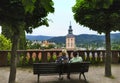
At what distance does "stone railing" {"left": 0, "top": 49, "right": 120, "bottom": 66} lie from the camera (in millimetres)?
17031

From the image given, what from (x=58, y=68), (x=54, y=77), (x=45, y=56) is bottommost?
(x=54, y=77)

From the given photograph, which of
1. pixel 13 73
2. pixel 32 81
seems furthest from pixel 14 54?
pixel 32 81

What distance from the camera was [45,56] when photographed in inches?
691

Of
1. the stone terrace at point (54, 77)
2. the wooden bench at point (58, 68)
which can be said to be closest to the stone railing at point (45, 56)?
the stone terrace at point (54, 77)

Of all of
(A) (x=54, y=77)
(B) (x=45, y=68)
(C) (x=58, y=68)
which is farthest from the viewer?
(A) (x=54, y=77)

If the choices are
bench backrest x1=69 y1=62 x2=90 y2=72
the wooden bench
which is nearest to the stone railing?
the wooden bench

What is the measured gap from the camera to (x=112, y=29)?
1453cm

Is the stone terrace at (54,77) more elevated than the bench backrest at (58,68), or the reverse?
the bench backrest at (58,68)

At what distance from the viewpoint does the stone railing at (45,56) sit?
55.9 feet

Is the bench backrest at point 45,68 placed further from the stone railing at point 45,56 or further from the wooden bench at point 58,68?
the stone railing at point 45,56

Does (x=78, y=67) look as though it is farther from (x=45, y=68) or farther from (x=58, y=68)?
(x=45, y=68)

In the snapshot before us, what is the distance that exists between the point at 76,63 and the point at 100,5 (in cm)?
1000

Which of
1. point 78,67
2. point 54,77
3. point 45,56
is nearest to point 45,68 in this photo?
point 78,67

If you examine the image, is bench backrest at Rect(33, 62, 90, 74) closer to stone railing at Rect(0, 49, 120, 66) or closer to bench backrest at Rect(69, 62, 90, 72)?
bench backrest at Rect(69, 62, 90, 72)
